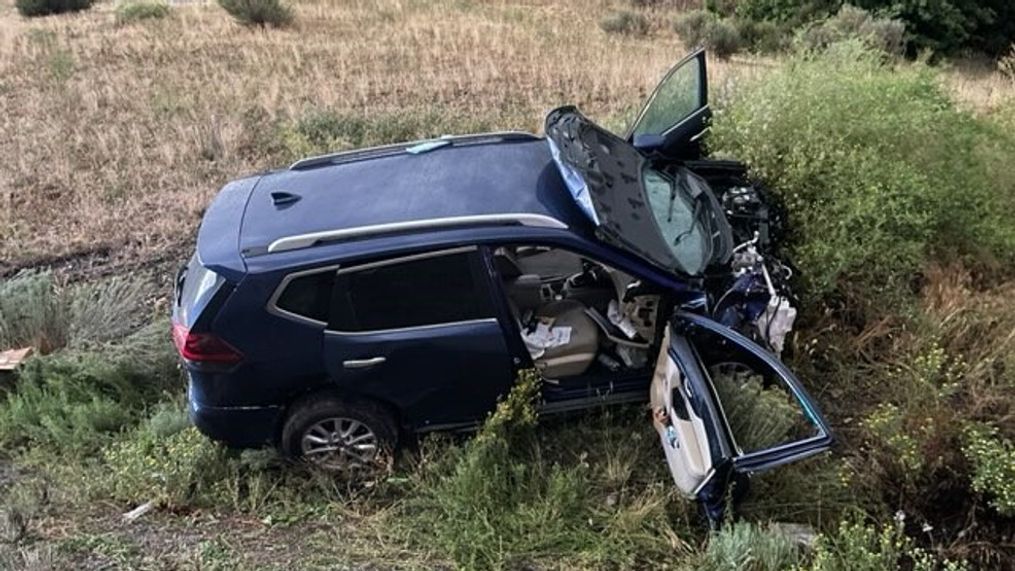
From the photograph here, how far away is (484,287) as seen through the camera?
5.28 meters

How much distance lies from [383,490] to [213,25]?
16586mm

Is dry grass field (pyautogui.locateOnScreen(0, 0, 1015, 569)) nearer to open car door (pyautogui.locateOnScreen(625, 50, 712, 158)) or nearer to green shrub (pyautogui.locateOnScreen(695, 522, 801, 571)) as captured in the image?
green shrub (pyautogui.locateOnScreen(695, 522, 801, 571))

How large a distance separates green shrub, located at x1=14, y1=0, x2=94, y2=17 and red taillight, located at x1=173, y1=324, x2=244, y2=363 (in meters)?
21.2

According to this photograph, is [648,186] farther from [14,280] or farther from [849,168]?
[14,280]

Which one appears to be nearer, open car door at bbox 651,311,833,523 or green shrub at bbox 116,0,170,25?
open car door at bbox 651,311,833,523

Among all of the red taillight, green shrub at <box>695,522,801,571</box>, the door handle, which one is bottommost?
green shrub at <box>695,522,801,571</box>

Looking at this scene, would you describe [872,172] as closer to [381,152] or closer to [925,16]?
[381,152]

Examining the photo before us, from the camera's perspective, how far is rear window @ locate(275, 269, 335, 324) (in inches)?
204

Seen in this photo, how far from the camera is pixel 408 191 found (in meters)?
5.52

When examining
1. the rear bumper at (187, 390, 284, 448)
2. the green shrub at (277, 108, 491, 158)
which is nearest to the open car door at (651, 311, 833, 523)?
the rear bumper at (187, 390, 284, 448)

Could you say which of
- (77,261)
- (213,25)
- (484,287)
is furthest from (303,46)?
(484,287)

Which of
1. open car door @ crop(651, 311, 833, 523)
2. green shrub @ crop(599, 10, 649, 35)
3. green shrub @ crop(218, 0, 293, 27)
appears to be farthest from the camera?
green shrub @ crop(599, 10, 649, 35)

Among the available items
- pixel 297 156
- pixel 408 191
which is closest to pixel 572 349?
pixel 408 191

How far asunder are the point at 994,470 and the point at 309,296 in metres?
4.06
